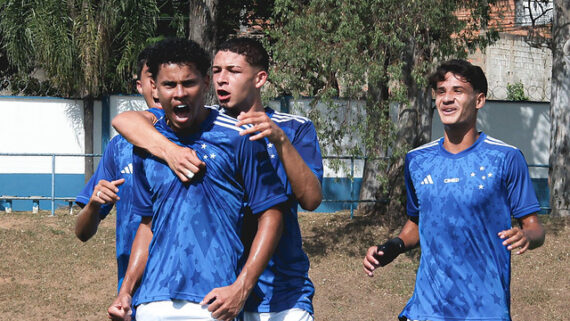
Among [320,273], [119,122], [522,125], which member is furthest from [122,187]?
[522,125]

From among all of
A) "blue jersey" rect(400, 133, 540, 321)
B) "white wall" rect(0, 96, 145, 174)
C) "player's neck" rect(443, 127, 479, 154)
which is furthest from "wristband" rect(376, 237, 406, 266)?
"white wall" rect(0, 96, 145, 174)

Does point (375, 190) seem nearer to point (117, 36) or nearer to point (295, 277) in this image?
point (117, 36)

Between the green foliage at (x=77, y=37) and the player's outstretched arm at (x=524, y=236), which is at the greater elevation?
the green foliage at (x=77, y=37)

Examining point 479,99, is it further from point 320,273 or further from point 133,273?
point 320,273

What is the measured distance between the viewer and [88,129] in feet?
54.1

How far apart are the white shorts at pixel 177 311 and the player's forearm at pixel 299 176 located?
2.56 feet

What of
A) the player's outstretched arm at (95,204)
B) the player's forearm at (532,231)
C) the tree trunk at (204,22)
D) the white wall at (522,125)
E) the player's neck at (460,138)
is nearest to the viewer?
the player's outstretched arm at (95,204)

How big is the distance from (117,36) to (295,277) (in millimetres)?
13655

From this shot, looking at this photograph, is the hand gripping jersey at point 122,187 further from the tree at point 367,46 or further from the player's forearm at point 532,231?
the tree at point 367,46

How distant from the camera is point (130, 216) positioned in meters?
4.34

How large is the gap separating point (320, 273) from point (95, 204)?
27.5 feet

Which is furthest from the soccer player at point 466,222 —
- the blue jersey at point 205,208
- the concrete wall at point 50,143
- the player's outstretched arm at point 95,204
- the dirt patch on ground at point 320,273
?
the concrete wall at point 50,143

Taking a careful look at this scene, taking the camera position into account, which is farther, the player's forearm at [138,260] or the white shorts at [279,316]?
the white shorts at [279,316]

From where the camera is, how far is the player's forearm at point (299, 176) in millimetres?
3458
